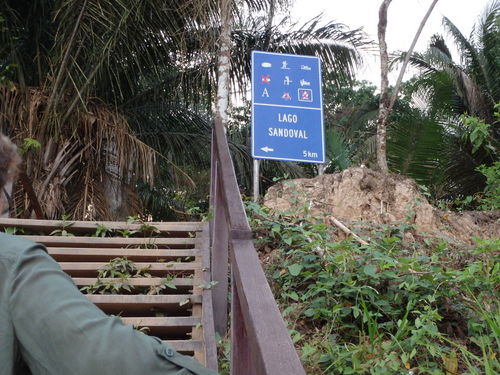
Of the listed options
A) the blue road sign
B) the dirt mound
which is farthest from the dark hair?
the blue road sign

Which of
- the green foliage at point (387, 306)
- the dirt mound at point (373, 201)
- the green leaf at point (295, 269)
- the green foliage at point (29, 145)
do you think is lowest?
the green foliage at point (387, 306)

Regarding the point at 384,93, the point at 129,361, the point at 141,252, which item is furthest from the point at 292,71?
the point at 129,361

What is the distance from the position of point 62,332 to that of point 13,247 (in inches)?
6.4

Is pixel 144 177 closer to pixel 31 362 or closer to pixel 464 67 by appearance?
pixel 31 362

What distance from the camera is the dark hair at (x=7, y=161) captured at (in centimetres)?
117

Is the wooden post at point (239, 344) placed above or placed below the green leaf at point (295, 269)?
below

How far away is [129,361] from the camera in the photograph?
35.7 inches

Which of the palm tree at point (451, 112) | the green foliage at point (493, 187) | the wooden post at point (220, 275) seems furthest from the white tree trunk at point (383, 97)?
the wooden post at point (220, 275)

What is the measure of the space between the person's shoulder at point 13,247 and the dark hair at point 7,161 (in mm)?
226

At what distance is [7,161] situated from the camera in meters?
1.18

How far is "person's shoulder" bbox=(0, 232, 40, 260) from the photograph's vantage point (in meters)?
0.93

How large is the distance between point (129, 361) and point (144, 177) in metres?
6.30

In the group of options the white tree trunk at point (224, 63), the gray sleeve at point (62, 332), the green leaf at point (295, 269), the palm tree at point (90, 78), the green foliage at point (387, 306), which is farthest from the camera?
the white tree trunk at point (224, 63)

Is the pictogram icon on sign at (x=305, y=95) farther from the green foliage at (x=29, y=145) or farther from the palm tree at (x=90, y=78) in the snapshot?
the green foliage at (x=29, y=145)
